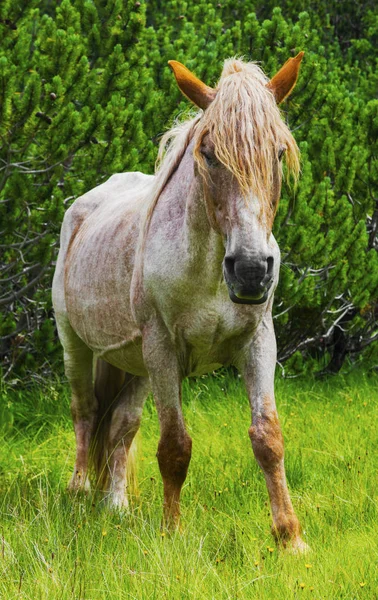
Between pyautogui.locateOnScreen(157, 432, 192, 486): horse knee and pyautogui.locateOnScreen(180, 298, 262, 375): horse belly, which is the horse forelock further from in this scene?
pyautogui.locateOnScreen(157, 432, 192, 486): horse knee

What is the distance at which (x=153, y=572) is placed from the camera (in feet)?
10.4

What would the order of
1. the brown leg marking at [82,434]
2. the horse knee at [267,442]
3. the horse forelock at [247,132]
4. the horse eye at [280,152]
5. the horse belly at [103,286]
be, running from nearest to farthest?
1. the horse forelock at [247,132]
2. the horse eye at [280,152]
3. the horse knee at [267,442]
4. the horse belly at [103,286]
5. the brown leg marking at [82,434]

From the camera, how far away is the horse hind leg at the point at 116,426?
5043mm

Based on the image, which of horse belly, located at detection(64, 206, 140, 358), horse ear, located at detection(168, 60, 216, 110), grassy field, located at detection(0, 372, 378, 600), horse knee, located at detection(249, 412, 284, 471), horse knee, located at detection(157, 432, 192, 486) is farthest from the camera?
horse belly, located at detection(64, 206, 140, 358)

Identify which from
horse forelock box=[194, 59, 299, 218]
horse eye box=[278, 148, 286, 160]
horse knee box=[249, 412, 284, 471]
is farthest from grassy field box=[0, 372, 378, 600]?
horse eye box=[278, 148, 286, 160]

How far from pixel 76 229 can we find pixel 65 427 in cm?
154

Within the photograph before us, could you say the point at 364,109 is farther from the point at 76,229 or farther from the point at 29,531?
the point at 29,531

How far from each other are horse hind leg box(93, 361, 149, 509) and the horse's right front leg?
1040 millimetres

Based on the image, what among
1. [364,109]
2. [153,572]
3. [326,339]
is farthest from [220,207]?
[326,339]

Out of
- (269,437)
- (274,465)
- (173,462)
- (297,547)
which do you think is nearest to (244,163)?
(269,437)

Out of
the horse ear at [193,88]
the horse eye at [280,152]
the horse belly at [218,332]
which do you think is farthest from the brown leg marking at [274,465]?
the horse ear at [193,88]

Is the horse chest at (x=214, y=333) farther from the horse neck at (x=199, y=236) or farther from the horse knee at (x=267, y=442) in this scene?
the horse knee at (x=267, y=442)

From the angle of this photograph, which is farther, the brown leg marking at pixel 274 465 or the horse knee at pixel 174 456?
the horse knee at pixel 174 456

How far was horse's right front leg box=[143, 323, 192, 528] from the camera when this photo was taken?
391 cm
